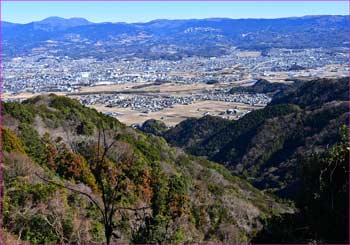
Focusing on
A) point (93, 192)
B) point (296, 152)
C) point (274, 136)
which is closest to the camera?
point (93, 192)

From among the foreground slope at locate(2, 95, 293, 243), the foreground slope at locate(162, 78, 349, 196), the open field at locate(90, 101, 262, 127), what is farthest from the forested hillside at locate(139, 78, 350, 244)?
→ the open field at locate(90, 101, 262, 127)

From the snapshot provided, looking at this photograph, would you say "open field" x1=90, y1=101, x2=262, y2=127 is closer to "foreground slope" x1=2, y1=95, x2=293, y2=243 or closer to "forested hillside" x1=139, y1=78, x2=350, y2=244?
"forested hillside" x1=139, y1=78, x2=350, y2=244

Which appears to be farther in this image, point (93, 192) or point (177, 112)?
point (177, 112)

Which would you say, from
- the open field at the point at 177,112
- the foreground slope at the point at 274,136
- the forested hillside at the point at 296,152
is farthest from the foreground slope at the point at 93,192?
→ the open field at the point at 177,112

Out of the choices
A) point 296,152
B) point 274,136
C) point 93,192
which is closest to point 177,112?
point 274,136

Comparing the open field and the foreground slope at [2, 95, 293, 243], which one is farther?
the open field

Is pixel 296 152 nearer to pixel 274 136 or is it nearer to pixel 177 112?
pixel 274 136

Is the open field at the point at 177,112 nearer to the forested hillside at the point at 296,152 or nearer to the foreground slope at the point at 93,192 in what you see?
the forested hillside at the point at 296,152

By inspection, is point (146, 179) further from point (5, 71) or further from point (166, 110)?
point (5, 71)
